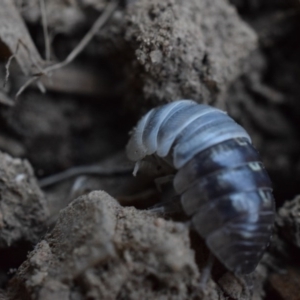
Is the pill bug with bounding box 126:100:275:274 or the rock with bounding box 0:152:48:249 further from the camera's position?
the rock with bounding box 0:152:48:249

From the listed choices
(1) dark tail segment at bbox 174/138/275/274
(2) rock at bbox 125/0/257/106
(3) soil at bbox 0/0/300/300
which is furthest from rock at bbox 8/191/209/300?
(2) rock at bbox 125/0/257/106

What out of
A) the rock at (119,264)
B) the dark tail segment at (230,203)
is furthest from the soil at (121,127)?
the dark tail segment at (230,203)

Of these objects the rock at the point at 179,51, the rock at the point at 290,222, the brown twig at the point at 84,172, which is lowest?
the rock at the point at 290,222

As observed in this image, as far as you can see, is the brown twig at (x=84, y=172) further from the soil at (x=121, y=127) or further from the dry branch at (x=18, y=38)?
the dry branch at (x=18, y=38)

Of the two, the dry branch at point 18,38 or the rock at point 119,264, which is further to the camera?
the dry branch at point 18,38

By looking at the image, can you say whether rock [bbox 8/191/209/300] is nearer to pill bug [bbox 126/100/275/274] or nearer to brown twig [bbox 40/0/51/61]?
pill bug [bbox 126/100/275/274]

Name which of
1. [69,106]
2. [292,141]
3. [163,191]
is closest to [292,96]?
[292,141]
